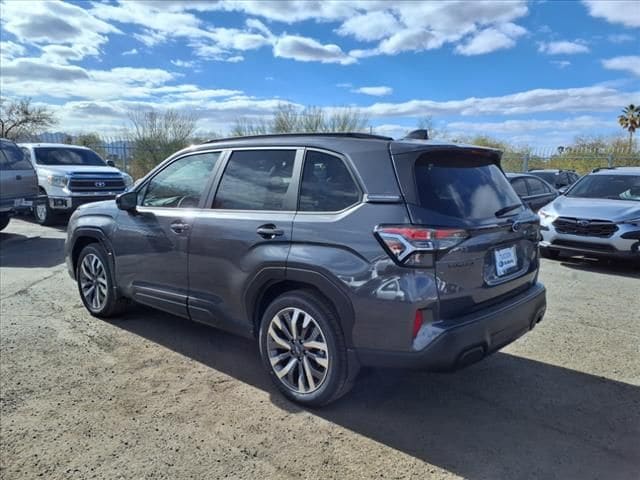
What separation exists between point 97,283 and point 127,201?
1.16 m

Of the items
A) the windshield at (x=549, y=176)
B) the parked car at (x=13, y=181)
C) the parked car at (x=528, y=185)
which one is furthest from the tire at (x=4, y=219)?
the windshield at (x=549, y=176)

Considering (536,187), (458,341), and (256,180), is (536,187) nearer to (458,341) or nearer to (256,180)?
(256,180)

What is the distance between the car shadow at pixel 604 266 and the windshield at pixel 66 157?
11.6 m

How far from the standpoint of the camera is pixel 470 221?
2.98m

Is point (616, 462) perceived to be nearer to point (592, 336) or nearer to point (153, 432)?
point (592, 336)

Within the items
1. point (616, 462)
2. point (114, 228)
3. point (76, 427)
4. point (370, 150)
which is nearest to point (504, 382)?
point (616, 462)

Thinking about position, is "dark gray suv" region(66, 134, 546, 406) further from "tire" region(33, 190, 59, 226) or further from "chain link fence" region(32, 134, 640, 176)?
"chain link fence" region(32, 134, 640, 176)

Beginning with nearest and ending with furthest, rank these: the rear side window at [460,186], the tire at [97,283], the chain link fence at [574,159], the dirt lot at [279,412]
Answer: the dirt lot at [279,412] < the rear side window at [460,186] < the tire at [97,283] < the chain link fence at [574,159]

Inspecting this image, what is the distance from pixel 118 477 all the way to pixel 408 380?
2.15 metres

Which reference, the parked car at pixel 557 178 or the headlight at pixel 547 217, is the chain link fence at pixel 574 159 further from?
the headlight at pixel 547 217

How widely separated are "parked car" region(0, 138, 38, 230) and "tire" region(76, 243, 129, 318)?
5.92m

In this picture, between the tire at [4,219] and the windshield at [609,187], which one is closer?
the windshield at [609,187]

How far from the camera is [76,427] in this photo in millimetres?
3117

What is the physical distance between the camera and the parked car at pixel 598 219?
23.6ft
